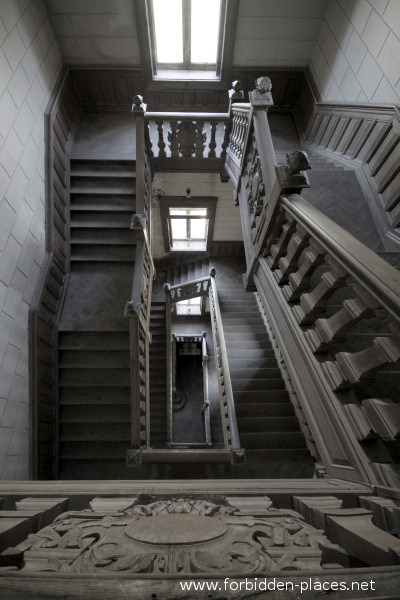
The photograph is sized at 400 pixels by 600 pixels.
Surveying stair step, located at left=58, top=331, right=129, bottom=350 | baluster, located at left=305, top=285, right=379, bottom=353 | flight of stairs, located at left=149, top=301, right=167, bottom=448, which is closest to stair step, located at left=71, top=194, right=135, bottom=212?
stair step, located at left=58, top=331, right=129, bottom=350

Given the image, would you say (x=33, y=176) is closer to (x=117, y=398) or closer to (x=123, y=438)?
(x=117, y=398)

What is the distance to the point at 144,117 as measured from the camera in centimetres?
464

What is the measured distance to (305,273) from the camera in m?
1.84

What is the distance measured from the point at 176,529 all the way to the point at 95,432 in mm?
3414

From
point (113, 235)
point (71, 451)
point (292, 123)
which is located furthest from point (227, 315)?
point (292, 123)

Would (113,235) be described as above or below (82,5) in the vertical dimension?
below

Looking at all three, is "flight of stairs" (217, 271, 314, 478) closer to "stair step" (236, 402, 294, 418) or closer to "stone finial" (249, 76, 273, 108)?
"stair step" (236, 402, 294, 418)

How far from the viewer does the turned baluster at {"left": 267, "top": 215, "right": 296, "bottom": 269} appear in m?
2.04

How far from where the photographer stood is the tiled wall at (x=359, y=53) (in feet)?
11.7

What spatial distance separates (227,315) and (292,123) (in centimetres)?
441

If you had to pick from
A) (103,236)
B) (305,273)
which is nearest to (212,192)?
(103,236)

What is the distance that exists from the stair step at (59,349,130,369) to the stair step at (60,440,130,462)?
35.4 inches

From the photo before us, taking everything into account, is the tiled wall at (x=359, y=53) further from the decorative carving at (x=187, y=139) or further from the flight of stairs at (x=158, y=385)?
the flight of stairs at (x=158, y=385)

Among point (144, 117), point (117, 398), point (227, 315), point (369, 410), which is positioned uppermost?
point (144, 117)
